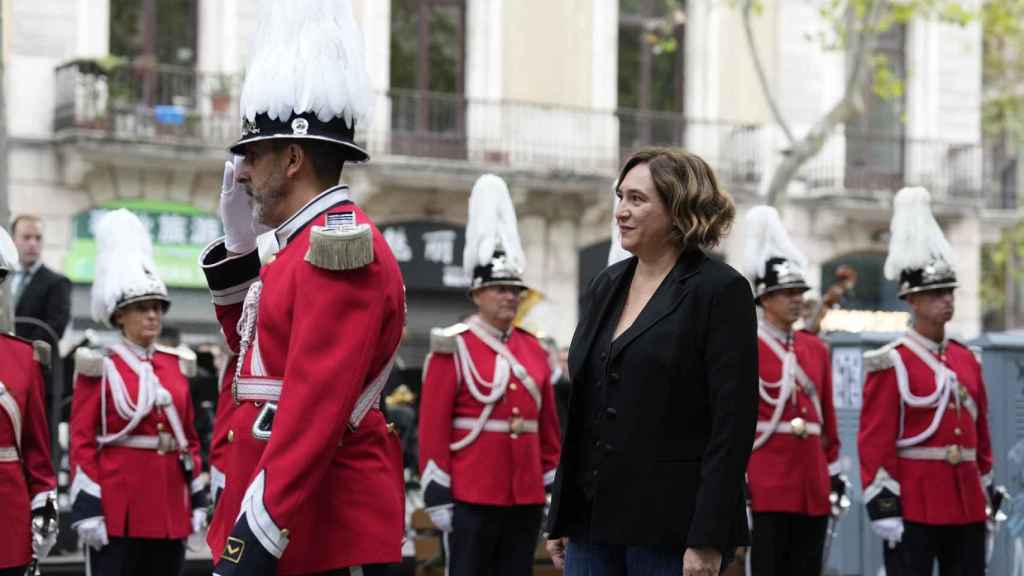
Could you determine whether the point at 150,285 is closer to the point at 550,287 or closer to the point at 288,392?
the point at 288,392

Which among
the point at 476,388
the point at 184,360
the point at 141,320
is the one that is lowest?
the point at 476,388

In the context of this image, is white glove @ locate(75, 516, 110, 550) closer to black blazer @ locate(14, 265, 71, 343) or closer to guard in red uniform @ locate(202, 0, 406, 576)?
guard in red uniform @ locate(202, 0, 406, 576)

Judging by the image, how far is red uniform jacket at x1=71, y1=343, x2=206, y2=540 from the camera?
8875 millimetres

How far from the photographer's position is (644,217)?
5730 millimetres

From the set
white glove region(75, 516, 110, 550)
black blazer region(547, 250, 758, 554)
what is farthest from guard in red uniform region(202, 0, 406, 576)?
white glove region(75, 516, 110, 550)

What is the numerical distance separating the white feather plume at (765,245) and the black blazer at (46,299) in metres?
5.25

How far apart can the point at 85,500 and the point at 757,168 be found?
20.4 m

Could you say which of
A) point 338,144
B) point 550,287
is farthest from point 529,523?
point 550,287

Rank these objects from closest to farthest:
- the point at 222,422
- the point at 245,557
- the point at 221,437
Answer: the point at 245,557
the point at 221,437
the point at 222,422

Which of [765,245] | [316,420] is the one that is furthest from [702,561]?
[765,245]

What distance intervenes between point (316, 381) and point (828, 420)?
5.84 m

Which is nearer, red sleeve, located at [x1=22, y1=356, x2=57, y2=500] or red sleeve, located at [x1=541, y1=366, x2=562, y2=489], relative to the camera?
red sleeve, located at [x1=22, y1=356, x2=57, y2=500]

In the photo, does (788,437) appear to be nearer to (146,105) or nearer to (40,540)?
(40,540)

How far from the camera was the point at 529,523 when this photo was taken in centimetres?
984
